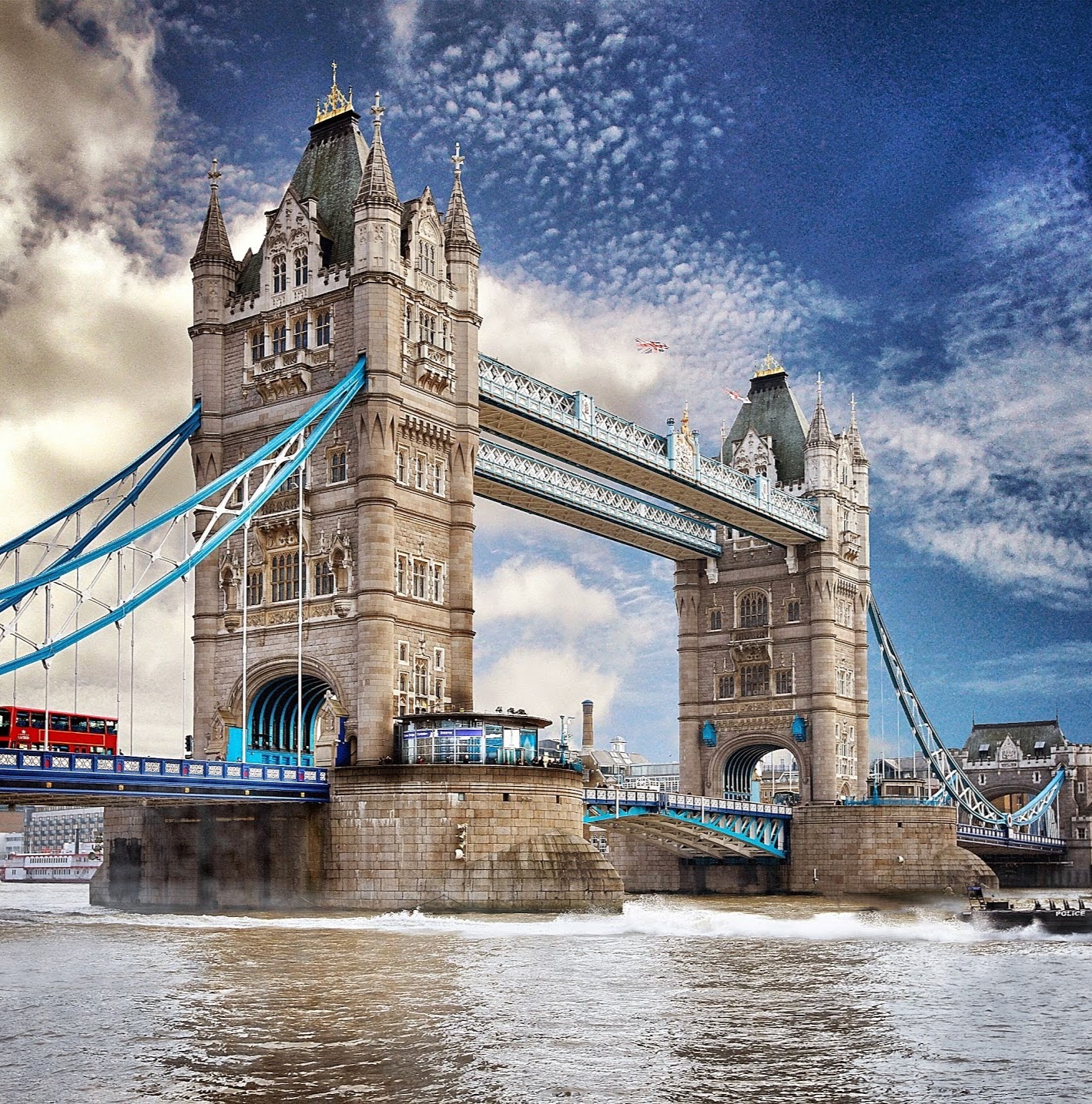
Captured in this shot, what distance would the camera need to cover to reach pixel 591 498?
267ft

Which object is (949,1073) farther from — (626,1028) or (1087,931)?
(1087,931)

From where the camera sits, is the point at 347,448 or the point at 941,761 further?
the point at 941,761

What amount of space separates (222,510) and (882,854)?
45808mm

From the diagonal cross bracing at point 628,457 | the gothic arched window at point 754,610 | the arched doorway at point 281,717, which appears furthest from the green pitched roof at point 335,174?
the gothic arched window at point 754,610

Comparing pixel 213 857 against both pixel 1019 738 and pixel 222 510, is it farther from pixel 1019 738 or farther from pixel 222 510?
pixel 1019 738

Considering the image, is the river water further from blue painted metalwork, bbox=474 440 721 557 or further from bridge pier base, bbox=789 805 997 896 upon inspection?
bridge pier base, bbox=789 805 997 896

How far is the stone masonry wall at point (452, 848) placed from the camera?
54375mm

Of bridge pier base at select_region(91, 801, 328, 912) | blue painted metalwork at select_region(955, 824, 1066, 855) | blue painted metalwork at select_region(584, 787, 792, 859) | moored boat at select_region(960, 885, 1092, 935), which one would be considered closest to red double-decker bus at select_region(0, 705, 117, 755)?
bridge pier base at select_region(91, 801, 328, 912)

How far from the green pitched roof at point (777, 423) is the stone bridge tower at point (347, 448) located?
37.7 m

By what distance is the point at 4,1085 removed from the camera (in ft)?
72.0

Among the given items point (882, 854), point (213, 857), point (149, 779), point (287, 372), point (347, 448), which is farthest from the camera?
point (882, 854)

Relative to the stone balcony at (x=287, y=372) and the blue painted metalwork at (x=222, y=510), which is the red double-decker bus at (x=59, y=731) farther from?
the stone balcony at (x=287, y=372)

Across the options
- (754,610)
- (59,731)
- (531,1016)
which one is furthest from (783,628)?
(531,1016)

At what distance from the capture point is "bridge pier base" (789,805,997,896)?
277 ft
